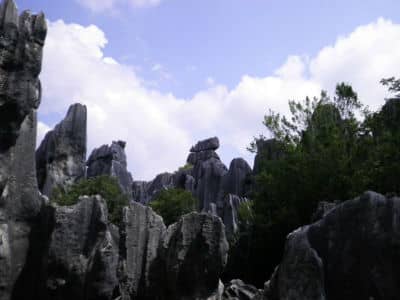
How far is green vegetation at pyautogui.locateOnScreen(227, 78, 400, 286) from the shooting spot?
1911 cm

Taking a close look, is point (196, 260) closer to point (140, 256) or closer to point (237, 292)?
point (237, 292)

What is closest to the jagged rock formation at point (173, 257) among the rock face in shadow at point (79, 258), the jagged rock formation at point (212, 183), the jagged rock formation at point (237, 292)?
the jagged rock formation at point (237, 292)

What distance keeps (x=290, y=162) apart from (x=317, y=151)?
49.0 inches

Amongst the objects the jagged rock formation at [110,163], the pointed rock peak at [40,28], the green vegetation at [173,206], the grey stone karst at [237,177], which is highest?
the jagged rock formation at [110,163]

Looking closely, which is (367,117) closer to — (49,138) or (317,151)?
(317,151)

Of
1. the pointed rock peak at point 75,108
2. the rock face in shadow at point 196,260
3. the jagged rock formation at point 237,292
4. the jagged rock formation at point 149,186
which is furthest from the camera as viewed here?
the jagged rock formation at point 149,186

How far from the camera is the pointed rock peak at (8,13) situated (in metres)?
12.1

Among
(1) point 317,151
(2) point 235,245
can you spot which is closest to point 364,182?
(1) point 317,151

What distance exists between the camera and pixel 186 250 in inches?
487

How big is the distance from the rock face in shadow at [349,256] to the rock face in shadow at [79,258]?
5164mm

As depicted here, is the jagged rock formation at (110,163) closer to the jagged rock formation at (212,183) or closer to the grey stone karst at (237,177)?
the jagged rock formation at (212,183)

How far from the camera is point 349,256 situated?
21.5 feet

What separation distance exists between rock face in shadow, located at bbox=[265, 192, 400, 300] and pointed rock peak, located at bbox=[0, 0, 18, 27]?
337 inches

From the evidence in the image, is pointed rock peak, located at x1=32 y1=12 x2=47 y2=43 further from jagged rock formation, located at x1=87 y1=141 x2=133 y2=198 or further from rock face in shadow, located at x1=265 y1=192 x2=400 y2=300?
jagged rock formation, located at x1=87 y1=141 x2=133 y2=198
